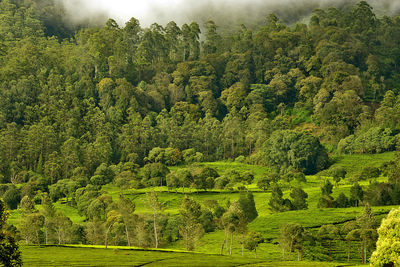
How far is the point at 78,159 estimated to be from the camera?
12850 centimetres

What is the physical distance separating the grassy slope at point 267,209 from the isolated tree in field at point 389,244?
101ft

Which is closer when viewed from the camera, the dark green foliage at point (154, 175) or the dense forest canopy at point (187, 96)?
the dark green foliage at point (154, 175)

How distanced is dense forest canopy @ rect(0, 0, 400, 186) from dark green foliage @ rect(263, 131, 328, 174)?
0.39 m

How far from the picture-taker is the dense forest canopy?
13238cm

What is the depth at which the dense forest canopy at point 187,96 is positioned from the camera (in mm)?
132375

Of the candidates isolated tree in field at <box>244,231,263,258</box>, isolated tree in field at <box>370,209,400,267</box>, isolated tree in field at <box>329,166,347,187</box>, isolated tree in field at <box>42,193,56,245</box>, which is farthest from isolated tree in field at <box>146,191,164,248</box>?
isolated tree in field at <box>370,209,400,267</box>

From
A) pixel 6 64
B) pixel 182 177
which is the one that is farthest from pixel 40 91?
pixel 182 177

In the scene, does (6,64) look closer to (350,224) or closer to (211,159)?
(211,159)

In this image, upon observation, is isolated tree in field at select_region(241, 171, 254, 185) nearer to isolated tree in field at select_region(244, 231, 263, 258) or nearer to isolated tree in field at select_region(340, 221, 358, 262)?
isolated tree in field at select_region(340, 221, 358, 262)

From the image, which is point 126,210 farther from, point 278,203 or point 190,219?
point 278,203

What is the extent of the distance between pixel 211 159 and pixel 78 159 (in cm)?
4003

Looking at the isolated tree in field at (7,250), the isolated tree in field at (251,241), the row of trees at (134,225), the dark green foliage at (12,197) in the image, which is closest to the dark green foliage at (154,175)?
the row of trees at (134,225)

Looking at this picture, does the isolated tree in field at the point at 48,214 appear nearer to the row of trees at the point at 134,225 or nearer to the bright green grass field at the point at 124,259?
the row of trees at the point at 134,225

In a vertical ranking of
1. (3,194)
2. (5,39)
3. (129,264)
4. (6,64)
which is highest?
(5,39)
